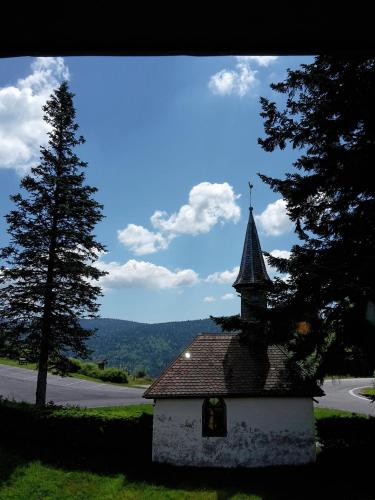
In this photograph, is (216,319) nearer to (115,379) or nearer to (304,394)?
(304,394)

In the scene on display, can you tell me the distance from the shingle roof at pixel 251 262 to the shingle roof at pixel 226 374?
327 centimetres

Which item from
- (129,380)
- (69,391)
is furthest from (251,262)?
(129,380)

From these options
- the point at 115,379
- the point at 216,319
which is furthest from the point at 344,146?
the point at 115,379

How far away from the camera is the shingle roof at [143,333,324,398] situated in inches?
695

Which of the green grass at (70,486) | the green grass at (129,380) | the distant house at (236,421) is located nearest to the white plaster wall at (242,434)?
the distant house at (236,421)

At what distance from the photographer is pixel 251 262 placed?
22453mm

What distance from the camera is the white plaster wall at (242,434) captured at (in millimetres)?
17297

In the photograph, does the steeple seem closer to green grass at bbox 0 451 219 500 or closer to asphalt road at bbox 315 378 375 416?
asphalt road at bbox 315 378 375 416

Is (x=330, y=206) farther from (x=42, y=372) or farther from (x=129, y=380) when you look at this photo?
(x=129, y=380)

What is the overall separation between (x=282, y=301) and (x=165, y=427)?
9.92m

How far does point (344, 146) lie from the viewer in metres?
10.8

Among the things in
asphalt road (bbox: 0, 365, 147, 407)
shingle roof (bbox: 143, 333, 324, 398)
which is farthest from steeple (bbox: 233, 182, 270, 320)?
asphalt road (bbox: 0, 365, 147, 407)

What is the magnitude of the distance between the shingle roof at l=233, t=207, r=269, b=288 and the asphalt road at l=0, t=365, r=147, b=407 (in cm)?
1318
